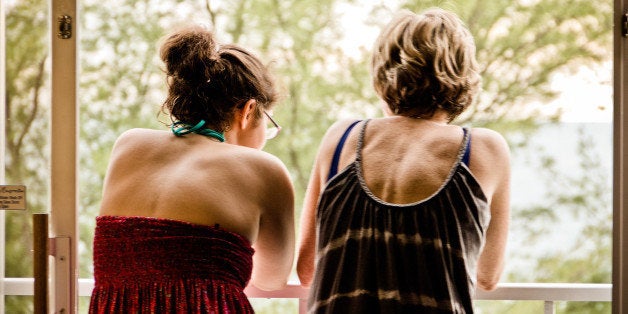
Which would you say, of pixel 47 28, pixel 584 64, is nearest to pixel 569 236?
pixel 584 64

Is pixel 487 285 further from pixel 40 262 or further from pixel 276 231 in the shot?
pixel 40 262

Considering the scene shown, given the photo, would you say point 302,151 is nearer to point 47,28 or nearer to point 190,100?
point 190,100

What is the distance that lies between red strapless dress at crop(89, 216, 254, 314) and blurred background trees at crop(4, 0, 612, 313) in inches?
14.5

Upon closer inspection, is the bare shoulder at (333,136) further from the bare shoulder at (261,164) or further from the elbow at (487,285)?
the elbow at (487,285)

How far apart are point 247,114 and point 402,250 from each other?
0.58 metres

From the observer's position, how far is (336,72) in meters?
1.81

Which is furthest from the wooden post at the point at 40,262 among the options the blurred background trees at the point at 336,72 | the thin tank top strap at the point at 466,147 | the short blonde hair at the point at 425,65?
the thin tank top strap at the point at 466,147

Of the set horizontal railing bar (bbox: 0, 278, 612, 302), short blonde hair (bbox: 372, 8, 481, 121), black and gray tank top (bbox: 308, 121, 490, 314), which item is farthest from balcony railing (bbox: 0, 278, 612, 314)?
short blonde hair (bbox: 372, 8, 481, 121)

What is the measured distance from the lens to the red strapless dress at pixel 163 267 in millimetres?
1400

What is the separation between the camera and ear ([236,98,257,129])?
5.34ft

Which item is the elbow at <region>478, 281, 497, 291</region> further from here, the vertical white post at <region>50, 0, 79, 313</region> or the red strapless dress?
the vertical white post at <region>50, 0, 79, 313</region>

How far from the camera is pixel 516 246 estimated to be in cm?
182

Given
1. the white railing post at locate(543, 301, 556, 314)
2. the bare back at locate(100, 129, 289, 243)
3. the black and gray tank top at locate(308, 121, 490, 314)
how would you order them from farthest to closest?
1. the white railing post at locate(543, 301, 556, 314)
2. the bare back at locate(100, 129, 289, 243)
3. the black and gray tank top at locate(308, 121, 490, 314)

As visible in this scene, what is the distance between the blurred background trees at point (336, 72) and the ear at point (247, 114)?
124mm
